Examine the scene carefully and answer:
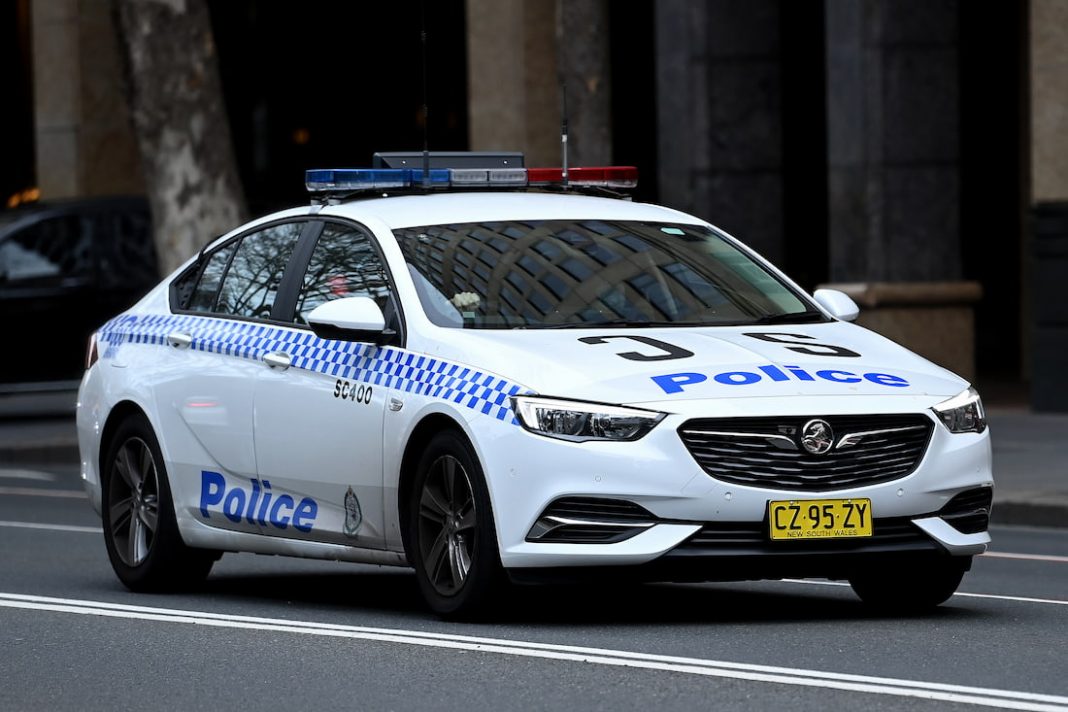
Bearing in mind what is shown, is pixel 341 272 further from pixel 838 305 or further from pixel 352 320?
pixel 838 305

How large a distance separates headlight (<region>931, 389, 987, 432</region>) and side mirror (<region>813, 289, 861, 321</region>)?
2.86 feet

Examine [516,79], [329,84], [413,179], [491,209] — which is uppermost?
[329,84]

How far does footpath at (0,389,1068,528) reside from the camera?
14078 millimetres

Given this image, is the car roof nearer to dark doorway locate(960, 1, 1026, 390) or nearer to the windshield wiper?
the windshield wiper

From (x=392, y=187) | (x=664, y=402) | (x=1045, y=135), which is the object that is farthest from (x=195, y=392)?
(x=1045, y=135)

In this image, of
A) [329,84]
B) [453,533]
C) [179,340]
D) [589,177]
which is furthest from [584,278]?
[329,84]

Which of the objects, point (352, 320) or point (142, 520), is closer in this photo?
point (352, 320)

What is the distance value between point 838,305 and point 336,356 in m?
1.95

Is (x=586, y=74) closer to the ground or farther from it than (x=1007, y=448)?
farther from it

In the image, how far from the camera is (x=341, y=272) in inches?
383

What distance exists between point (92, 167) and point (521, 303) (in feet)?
68.3

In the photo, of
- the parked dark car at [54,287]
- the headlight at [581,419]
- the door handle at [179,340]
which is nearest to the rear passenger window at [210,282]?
the door handle at [179,340]

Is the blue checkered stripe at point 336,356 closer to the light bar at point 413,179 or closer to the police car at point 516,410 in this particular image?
the police car at point 516,410

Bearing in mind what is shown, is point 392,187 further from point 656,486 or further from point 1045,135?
point 1045,135
